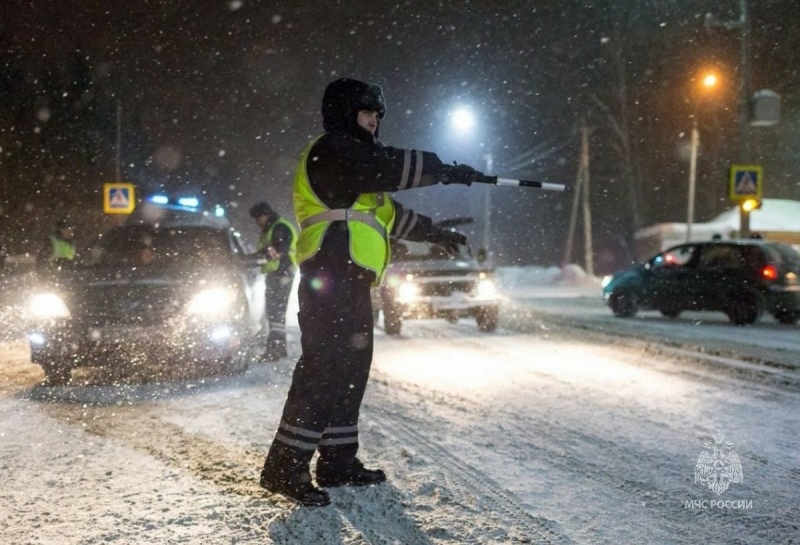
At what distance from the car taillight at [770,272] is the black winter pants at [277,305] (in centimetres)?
856

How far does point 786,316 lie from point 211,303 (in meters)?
10.6

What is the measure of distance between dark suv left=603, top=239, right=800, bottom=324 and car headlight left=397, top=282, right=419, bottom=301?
5.54 meters

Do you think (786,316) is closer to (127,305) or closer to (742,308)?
(742,308)

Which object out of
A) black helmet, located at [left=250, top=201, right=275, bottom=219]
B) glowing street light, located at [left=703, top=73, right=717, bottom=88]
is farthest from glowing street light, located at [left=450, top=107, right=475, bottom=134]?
black helmet, located at [left=250, top=201, right=275, bottom=219]

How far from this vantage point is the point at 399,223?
4.11m

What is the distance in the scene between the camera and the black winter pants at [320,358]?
367 cm

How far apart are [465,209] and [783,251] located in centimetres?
3522

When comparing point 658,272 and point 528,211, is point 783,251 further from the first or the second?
point 528,211

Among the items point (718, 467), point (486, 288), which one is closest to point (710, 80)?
point (486, 288)

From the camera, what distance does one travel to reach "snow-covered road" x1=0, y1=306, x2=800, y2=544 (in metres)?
3.34

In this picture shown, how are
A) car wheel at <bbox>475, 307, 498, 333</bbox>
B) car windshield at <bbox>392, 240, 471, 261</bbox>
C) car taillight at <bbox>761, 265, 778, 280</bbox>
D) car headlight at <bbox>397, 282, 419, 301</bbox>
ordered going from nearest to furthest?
car headlight at <bbox>397, 282, 419, 301</bbox>
car wheel at <bbox>475, 307, 498, 333</bbox>
car windshield at <bbox>392, 240, 471, 261</bbox>
car taillight at <bbox>761, 265, 778, 280</bbox>

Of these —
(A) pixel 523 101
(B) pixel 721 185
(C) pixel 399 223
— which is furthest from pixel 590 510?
(A) pixel 523 101

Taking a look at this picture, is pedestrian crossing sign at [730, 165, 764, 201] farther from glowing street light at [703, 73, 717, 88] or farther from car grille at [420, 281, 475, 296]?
car grille at [420, 281, 475, 296]

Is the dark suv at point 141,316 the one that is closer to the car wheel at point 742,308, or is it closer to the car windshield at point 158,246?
the car windshield at point 158,246
